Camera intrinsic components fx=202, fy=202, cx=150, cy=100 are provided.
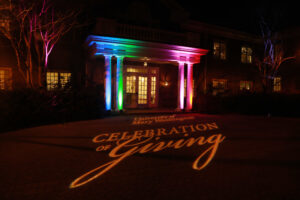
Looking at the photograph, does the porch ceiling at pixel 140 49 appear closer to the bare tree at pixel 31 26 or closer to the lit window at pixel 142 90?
the bare tree at pixel 31 26

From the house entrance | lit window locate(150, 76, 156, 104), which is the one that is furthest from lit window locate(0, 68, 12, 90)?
lit window locate(150, 76, 156, 104)

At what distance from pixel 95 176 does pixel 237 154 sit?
328 cm

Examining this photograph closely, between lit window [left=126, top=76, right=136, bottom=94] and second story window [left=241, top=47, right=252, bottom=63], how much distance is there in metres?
9.77

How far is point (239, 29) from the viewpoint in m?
16.6

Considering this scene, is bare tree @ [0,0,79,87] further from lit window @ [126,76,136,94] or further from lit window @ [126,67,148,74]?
lit window @ [126,76,136,94]

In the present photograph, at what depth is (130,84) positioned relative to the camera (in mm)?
12875

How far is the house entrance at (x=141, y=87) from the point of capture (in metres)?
12.9

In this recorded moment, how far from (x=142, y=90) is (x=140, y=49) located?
3.22 meters

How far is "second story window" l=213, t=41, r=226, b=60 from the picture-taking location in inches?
617

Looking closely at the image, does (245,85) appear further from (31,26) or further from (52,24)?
(31,26)

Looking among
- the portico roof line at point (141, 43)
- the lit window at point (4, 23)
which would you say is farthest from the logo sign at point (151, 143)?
the lit window at point (4, 23)

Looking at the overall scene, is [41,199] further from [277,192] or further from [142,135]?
[142,135]

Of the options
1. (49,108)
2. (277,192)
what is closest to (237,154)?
(277,192)

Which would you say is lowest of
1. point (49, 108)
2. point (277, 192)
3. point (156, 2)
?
point (277, 192)
